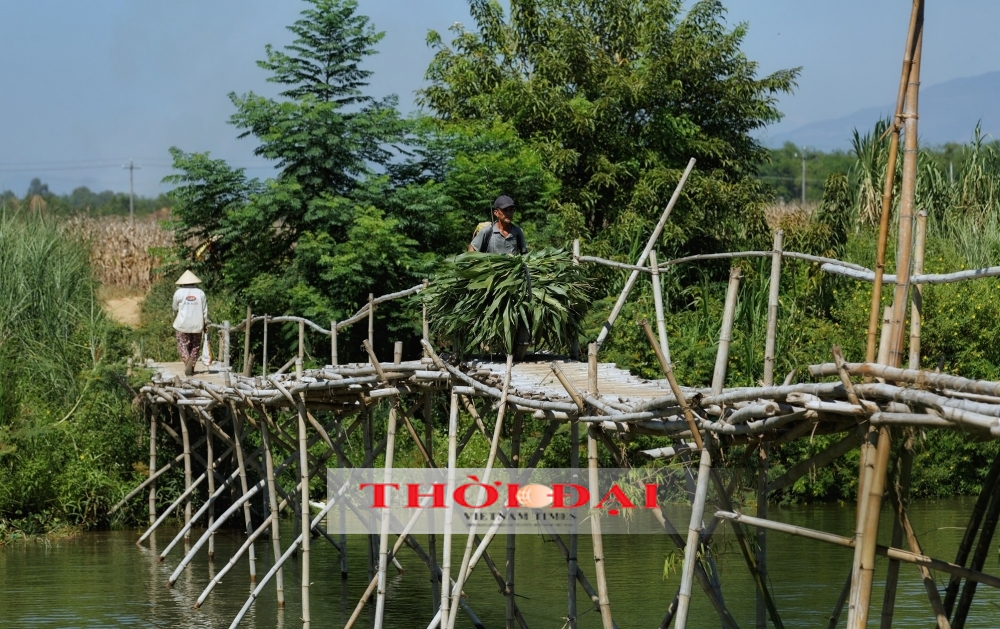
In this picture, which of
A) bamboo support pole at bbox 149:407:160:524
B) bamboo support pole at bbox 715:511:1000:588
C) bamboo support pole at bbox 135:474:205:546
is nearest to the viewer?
bamboo support pole at bbox 715:511:1000:588

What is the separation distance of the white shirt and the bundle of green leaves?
23.1ft

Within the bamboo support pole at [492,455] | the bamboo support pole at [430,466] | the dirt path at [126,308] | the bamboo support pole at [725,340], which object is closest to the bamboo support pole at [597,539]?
the bamboo support pole at [492,455]

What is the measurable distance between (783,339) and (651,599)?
6.73 meters

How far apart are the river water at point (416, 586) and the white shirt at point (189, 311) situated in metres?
2.61

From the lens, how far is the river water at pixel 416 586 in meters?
11.5

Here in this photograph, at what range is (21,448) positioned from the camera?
52.2 ft

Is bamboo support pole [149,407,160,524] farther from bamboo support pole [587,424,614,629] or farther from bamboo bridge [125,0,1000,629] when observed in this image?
bamboo support pole [587,424,614,629]

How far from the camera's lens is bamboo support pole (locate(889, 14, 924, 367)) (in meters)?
5.20

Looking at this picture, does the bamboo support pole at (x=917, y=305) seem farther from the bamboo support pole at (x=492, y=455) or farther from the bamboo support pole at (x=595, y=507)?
the bamboo support pole at (x=492, y=455)

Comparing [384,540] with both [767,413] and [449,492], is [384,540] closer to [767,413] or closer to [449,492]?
[449,492]

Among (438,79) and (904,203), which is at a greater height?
(438,79)

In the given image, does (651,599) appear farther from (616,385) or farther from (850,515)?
(850,515)

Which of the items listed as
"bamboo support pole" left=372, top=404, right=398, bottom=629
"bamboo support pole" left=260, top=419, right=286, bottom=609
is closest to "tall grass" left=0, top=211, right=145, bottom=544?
"bamboo support pole" left=260, top=419, right=286, bottom=609

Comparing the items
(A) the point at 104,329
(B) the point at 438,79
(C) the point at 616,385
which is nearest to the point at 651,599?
(C) the point at 616,385
